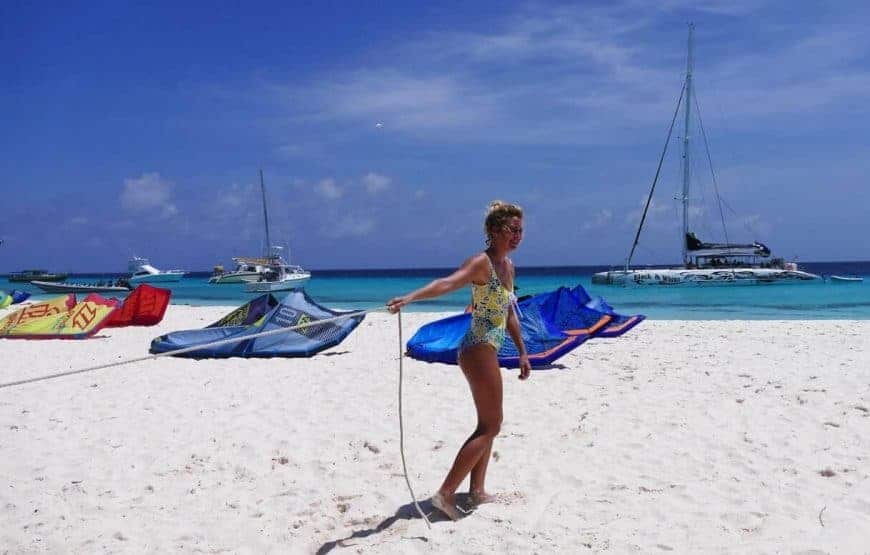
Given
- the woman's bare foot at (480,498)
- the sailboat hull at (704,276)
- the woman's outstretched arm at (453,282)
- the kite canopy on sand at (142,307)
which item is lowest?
the woman's bare foot at (480,498)

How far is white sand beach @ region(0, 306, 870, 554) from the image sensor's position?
371 cm

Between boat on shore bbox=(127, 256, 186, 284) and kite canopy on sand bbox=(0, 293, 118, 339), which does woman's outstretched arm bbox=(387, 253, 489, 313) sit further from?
boat on shore bbox=(127, 256, 186, 284)

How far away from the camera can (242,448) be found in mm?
5332

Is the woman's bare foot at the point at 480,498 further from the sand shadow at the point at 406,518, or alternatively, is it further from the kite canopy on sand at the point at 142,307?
the kite canopy on sand at the point at 142,307

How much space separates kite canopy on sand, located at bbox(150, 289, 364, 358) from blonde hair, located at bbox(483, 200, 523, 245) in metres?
5.77

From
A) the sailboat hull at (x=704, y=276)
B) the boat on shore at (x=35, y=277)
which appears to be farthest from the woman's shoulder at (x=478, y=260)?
the boat on shore at (x=35, y=277)

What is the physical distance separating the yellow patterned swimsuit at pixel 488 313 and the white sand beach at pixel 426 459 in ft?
3.30

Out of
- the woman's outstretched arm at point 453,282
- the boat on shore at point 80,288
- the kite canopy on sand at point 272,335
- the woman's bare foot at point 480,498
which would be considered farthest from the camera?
the boat on shore at point 80,288

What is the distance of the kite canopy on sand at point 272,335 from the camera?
31.3 feet

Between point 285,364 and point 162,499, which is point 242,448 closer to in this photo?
point 162,499

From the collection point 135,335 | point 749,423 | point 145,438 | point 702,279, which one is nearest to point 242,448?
point 145,438

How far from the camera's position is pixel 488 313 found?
378 centimetres

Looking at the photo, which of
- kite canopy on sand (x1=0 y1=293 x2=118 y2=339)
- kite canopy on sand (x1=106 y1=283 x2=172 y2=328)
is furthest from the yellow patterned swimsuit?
kite canopy on sand (x1=106 y1=283 x2=172 y2=328)

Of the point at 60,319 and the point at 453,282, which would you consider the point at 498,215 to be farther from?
the point at 60,319
